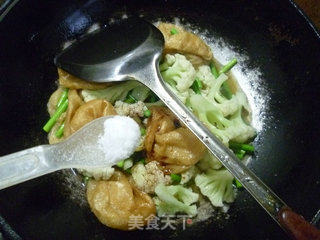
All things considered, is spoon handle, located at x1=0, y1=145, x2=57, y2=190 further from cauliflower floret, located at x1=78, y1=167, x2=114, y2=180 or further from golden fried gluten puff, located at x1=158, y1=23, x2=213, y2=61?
golden fried gluten puff, located at x1=158, y1=23, x2=213, y2=61

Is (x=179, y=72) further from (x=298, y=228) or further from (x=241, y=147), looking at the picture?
(x=298, y=228)

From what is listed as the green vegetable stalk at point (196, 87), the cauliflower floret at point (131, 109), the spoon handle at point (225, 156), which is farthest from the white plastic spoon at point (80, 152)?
the green vegetable stalk at point (196, 87)

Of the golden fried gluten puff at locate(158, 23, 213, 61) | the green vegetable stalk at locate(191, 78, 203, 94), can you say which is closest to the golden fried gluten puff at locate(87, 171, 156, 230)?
the green vegetable stalk at locate(191, 78, 203, 94)

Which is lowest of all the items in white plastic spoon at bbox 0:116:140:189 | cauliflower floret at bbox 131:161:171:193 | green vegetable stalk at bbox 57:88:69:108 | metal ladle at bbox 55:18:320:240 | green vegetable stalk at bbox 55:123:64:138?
cauliflower floret at bbox 131:161:171:193

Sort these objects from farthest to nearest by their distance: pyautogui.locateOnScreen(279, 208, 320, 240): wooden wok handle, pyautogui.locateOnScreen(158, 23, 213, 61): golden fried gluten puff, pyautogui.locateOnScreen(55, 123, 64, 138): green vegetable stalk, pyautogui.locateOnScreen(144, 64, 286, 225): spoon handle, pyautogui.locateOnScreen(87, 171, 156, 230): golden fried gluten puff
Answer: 1. pyautogui.locateOnScreen(158, 23, 213, 61): golden fried gluten puff
2. pyautogui.locateOnScreen(55, 123, 64, 138): green vegetable stalk
3. pyautogui.locateOnScreen(87, 171, 156, 230): golden fried gluten puff
4. pyautogui.locateOnScreen(144, 64, 286, 225): spoon handle
5. pyautogui.locateOnScreen(279, 208, 320, 240): wooden wok handle

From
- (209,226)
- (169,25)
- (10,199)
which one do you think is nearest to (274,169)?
(209,226)

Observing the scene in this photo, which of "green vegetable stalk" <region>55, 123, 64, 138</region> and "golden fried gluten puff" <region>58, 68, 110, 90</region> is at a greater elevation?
"golden fried gluten puff" <region>58, 68, 110, 90</region>
